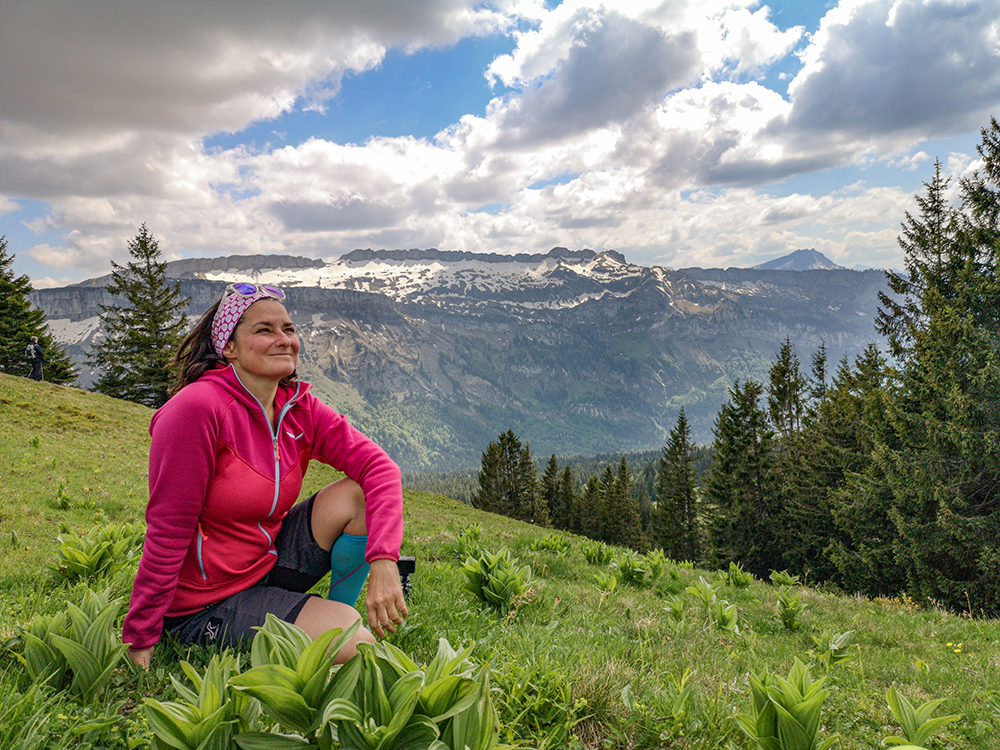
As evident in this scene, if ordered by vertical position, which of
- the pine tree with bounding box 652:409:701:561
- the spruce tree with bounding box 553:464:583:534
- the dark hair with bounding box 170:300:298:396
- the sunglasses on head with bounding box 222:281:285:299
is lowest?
the spruce tree with bounding box 553:464:583:534

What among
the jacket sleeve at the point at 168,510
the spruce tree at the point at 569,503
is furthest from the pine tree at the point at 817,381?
the jacket sleeve at the point at 168,510

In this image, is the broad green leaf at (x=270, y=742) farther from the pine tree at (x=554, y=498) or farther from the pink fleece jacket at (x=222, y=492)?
the pine tree at (x=554, y=498)

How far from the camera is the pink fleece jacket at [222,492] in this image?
294 centimetres

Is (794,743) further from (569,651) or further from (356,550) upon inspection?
(356,550)

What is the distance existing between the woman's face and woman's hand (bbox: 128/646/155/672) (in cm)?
176

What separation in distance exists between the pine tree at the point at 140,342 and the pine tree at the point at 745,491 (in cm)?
4391

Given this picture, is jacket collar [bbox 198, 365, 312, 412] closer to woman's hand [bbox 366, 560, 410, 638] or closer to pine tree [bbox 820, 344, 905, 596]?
woman's hand [bbox 366, 560, 410, 638]

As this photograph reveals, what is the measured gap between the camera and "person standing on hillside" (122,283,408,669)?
2.96 metres

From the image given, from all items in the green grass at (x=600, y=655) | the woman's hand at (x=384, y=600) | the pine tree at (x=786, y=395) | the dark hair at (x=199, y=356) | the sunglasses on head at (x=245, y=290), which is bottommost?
the pine tree at (x=786, y=395)

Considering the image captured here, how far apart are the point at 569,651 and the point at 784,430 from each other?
42.6 meters

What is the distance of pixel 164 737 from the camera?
1.80 m

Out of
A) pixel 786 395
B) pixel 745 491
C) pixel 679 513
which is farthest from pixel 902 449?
pixel 679 513

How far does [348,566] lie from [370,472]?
2.34ft

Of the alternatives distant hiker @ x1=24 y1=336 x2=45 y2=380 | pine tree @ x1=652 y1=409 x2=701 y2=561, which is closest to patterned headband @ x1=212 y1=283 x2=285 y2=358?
distant hiker @ x1=24 y1=336 x2=45 y2=380
